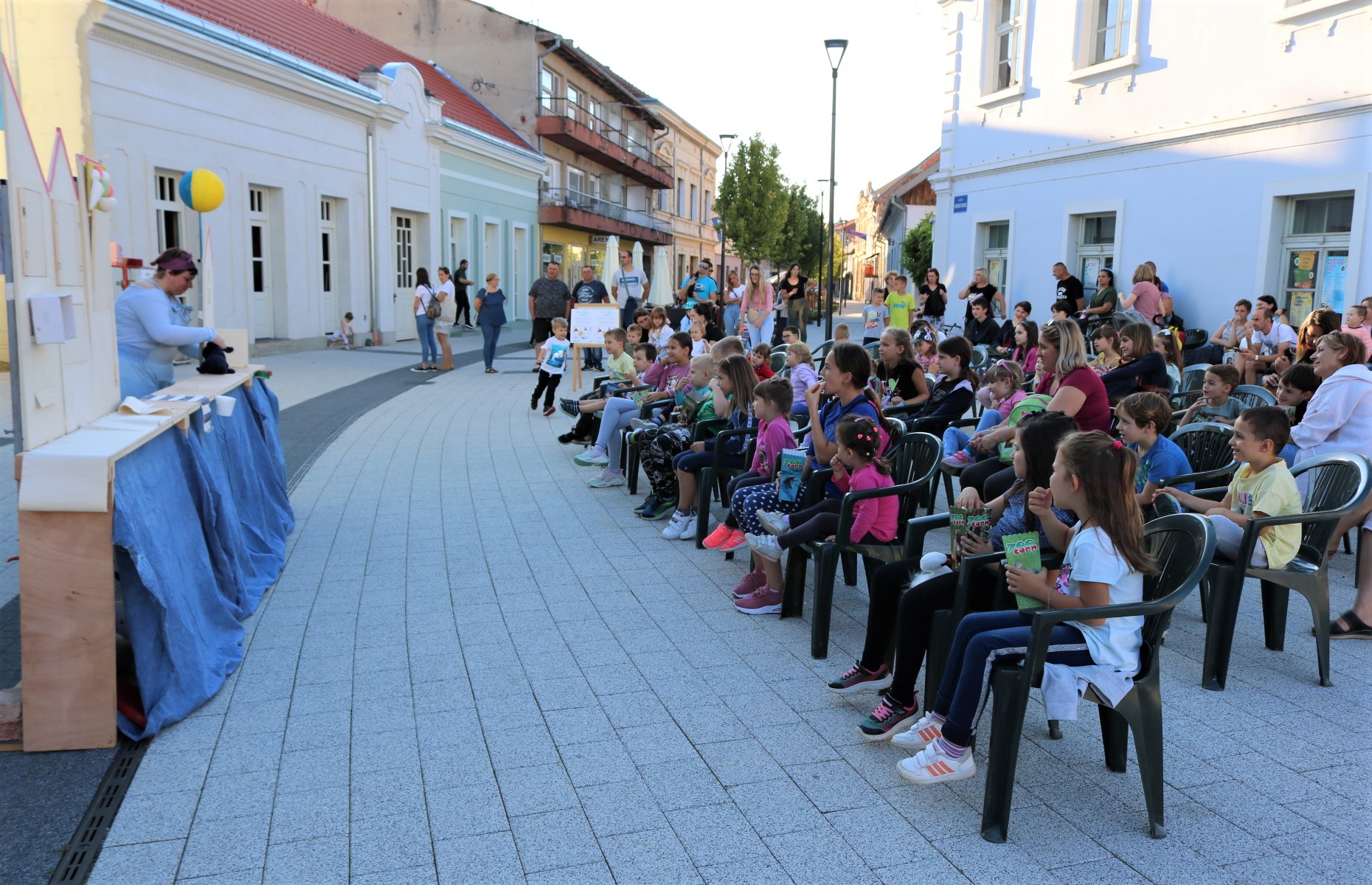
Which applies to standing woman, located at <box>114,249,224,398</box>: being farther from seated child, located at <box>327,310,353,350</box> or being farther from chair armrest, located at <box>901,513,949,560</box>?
seated child, located at <box>327,310,353,350</box>

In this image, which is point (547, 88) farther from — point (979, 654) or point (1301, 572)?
point (979, 654)

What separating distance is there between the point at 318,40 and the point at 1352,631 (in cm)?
2239

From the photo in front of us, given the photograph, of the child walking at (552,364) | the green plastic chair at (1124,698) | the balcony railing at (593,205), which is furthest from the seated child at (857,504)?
the balcony railing at (593,205)

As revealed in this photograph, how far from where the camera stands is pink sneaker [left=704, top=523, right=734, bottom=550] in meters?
5.87

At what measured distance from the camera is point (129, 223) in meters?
14.2

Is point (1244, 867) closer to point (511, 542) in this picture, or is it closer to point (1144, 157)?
point (511, 542)

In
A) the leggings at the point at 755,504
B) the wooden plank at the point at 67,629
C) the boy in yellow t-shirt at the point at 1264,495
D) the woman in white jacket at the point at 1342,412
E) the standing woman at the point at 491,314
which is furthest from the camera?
the standing woman at the point at 491,314

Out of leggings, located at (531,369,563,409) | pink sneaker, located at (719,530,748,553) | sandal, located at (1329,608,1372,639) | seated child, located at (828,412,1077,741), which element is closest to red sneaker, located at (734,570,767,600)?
pink sneaker, located at (719,530,748,553)

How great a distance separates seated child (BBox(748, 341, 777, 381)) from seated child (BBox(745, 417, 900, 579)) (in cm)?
327

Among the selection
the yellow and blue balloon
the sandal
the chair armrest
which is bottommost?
the sandal

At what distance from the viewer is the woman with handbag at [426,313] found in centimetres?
1644

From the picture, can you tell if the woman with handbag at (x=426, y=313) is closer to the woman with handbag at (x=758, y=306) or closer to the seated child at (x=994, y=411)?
the woman with handbag at (x=758, y=306)

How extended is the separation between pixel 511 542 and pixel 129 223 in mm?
11086

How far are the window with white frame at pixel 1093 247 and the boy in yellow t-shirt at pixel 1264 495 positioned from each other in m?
9.99
